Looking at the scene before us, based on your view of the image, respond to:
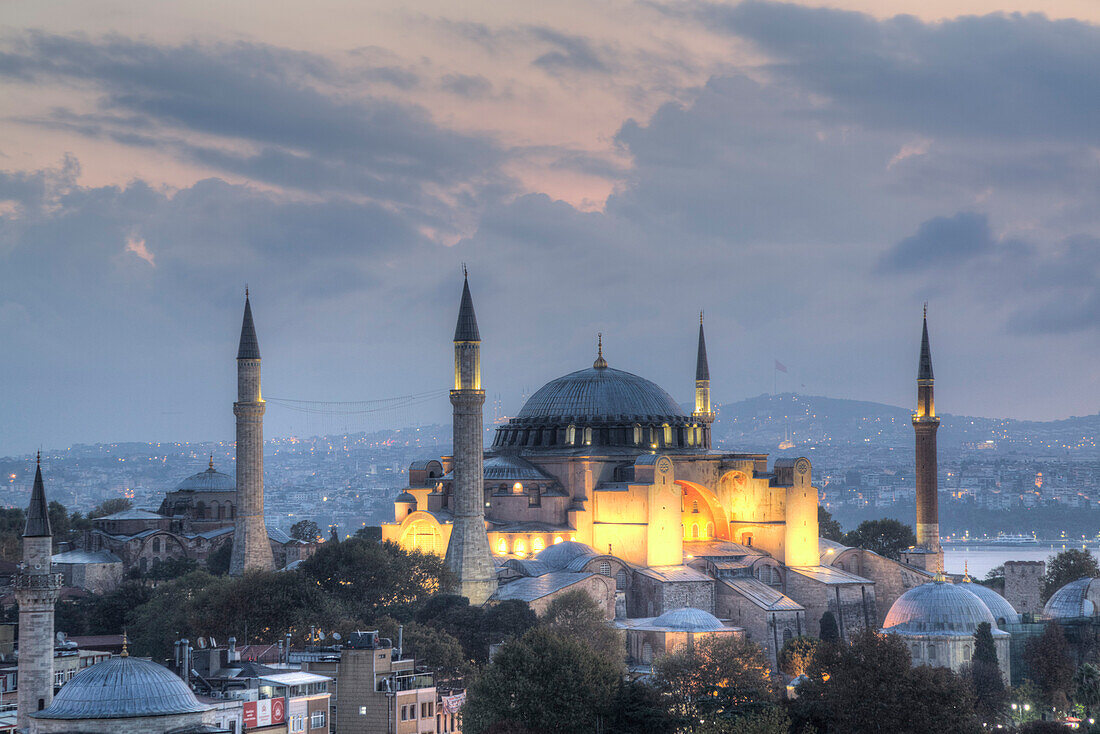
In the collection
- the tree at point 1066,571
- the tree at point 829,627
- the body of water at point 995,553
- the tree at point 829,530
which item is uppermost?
the tree at point 829,530

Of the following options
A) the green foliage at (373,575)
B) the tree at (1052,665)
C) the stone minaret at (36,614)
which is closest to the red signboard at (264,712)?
the stone minaret at (36,614)

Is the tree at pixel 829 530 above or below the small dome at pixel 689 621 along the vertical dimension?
above

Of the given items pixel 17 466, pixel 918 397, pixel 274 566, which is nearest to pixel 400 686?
pixel 274 566

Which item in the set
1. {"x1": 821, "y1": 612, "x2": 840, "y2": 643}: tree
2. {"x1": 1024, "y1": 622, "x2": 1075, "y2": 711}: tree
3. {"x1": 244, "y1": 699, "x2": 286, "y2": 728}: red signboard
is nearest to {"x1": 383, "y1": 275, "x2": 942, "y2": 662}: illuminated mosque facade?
{"x1": 821, "y1": 612, "x2": 840, "y2": 643}: tree

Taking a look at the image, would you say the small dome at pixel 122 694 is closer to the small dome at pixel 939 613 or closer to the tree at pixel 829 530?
the small dome at pixel 939 613

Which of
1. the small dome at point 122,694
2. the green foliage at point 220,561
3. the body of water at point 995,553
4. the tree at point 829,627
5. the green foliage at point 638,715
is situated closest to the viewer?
the small dome at point 122,694
